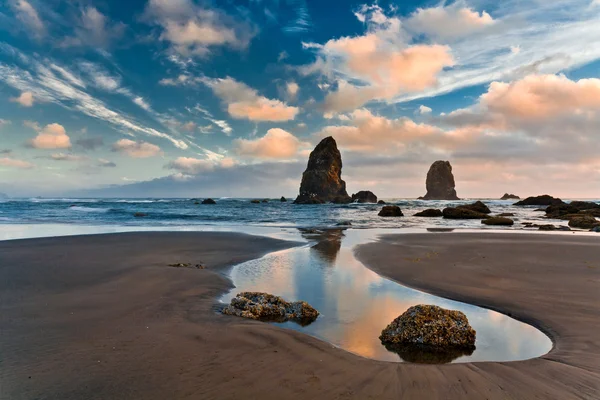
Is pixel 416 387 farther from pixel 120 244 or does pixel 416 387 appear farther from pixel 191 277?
pixel 120 244

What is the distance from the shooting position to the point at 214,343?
542cm

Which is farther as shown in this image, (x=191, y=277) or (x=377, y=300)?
(x=191, y=277)

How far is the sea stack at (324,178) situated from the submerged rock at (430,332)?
9801 centimetres

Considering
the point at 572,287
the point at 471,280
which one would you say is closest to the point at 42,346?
the point at 471,280

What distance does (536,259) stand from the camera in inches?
511

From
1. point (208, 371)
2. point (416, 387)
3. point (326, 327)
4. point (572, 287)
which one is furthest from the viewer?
point (572, 287)

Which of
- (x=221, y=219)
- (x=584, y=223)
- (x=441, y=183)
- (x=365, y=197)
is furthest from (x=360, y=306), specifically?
(x=441, y=183)

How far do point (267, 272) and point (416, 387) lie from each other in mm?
7750

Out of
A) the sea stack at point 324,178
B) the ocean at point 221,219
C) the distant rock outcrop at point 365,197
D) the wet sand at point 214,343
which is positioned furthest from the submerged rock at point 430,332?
the distant rock outcrop at point 365,197

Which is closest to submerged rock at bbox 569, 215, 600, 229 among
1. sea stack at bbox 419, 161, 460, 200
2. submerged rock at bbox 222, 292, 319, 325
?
submerged rock at bbox 222, 292, 319, 325

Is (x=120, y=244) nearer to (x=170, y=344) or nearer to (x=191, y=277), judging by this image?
(x=191, y=277)

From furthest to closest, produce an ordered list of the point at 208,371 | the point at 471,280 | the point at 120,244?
the point at 120,244, the point at 471,280, the point at 208,371

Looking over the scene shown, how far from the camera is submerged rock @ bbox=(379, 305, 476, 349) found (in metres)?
5.66

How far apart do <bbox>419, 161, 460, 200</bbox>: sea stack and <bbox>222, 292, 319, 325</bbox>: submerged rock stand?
6499 inches
